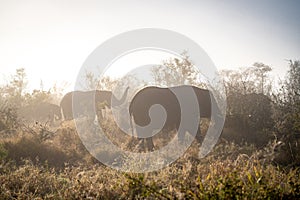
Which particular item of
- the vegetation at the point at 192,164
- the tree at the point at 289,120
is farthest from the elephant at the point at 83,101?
the tree at the point at 289,120

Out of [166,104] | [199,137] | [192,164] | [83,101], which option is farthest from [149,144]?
[83,101]

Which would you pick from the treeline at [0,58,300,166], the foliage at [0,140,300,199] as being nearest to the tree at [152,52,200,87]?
the treeline at [0,58,300,166]

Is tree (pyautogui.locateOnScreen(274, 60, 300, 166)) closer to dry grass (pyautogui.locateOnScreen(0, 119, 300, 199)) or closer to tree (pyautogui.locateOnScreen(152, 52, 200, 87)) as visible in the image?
dry grass (pyautogui.locateOnScreen(0, 119, 300, 199))

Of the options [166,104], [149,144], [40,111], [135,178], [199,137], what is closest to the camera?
[135,178]

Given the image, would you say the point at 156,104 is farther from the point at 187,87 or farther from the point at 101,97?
the point at 101,97

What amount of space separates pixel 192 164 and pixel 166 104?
11.7 ft

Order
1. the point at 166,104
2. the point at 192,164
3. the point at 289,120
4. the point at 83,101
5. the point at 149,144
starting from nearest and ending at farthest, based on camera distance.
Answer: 1. the point at 192,164
2. the point at 289,120
3. the point at 149,144
4. the point at 166,104
5. the point at 83,101

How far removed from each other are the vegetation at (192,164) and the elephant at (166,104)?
3.16 feet

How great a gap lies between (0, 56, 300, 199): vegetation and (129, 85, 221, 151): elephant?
0.96m

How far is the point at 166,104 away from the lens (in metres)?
9.73

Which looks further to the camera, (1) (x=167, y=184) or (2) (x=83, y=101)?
(2) (x=83, y=101)

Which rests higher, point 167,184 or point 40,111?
point 40,111

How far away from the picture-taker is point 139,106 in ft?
31.4

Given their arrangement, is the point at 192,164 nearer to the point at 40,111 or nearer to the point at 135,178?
the point at 135,178
